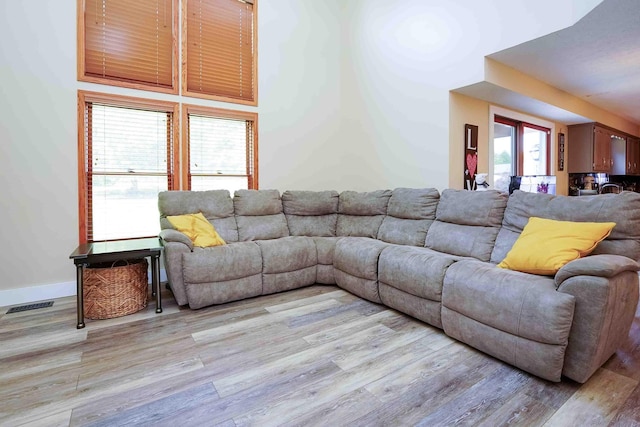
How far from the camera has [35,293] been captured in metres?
3.06

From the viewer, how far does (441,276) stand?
7.54ft

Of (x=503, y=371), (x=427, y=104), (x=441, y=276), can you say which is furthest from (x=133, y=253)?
(x=427, y=104)

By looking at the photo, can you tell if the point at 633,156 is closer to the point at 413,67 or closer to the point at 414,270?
the point at 413,67

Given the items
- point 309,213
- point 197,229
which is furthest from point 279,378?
point 309,213

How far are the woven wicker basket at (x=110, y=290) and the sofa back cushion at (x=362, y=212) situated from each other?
2.28 metres

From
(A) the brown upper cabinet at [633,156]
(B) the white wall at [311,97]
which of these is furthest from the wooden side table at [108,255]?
(A) the brown upper cabinet at [633,156]

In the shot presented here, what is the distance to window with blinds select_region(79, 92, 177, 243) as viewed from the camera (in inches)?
129

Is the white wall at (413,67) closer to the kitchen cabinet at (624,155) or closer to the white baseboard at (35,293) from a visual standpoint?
the white baseboard at (35,293)

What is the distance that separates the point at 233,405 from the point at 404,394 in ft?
2.87

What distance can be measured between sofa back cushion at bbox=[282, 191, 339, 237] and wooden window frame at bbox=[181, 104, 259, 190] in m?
0.55

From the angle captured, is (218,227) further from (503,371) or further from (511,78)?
(511,78)

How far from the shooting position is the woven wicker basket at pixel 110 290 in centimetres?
261

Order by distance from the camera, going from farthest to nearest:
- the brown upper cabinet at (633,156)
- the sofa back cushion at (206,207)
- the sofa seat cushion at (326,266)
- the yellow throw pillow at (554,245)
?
the brown upper cabinet at (633,156) → the sofa seat cushion at (326,266) → the sofa back cushion at (206,207) → the yellow throw pillow at (554,245)

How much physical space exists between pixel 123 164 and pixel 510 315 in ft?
12.4
